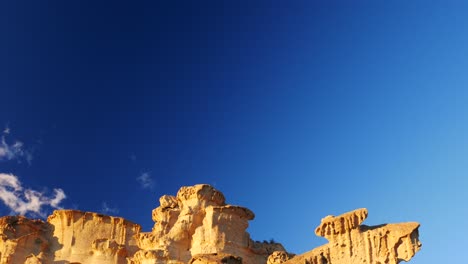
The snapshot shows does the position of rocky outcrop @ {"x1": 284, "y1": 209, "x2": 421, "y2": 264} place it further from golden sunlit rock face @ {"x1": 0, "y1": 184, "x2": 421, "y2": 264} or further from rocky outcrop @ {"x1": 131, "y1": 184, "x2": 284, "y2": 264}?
rocky outcrop @ {"x1": 131, "y1": 184, "x2": 284, "y2": 264}

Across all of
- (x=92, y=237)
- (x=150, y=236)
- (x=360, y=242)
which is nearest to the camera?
(x=360, y=242)

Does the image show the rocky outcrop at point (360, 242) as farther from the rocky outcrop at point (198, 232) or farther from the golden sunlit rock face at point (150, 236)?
the rocky outcrop at point (198, 232)

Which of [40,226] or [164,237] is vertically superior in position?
[40,226]

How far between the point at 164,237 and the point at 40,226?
11.7 meters

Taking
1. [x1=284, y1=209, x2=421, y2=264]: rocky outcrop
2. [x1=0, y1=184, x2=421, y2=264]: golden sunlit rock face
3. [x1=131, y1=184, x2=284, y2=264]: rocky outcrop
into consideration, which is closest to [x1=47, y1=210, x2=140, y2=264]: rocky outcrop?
[x1=0, y1=184, x2=421, y2=264]: golden sunlit rock face

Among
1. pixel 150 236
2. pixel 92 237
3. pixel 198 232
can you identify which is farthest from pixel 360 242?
Result: pixel 92 237

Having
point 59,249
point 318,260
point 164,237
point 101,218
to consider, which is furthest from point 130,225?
point 318,260

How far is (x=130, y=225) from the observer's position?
41.0 m

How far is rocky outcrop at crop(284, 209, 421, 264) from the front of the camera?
1653cm

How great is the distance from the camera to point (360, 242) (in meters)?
17.3

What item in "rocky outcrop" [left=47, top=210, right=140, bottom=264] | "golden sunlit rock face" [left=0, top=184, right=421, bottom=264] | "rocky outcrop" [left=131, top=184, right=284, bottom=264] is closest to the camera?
"rocky outcrop" [left=131, top=184, right=284, bottom=264]

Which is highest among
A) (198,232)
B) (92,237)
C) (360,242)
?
(92,237)

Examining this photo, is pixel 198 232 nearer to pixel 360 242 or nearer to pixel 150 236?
pixel 150 236

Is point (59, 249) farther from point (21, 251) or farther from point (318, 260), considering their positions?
point (318, 260)
